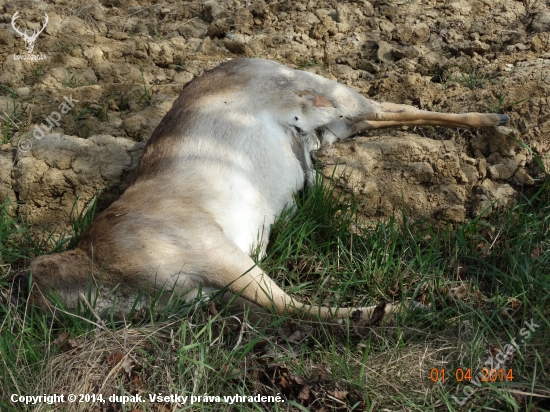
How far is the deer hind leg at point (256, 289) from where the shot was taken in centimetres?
340

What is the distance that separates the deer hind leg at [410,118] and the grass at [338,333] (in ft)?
2.26

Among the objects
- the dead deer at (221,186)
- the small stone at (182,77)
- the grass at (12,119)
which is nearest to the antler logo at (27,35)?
the grass at (12,119)

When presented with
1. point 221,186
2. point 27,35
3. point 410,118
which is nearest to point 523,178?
point 410,118

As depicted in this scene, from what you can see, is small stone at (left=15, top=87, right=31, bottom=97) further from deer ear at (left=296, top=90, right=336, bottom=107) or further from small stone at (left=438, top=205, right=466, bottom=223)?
small stone at (left=438, top=205, right=466, bottom=223)

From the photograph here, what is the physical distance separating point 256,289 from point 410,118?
1.89 meters

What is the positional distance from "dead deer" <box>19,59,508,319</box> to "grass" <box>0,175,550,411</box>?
0.46ft

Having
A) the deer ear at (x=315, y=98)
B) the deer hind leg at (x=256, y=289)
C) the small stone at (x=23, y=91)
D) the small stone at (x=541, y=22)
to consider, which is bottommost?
the deer hind leg at (x=256, y=289)

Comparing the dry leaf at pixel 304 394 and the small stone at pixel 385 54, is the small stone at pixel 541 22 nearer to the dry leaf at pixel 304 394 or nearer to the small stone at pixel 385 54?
the small stone at pixel 385 54

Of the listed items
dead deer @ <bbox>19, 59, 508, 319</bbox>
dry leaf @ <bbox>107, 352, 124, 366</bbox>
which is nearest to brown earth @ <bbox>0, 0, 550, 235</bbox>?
dead deer @ <bbox>19, 59, 508, 319</bbox>

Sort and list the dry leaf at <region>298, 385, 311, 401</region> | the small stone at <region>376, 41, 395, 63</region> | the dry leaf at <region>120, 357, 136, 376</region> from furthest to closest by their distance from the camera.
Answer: the small stone at <region>376, 41, 395, 63</region> → the dry leaf at <region>120, 357, 136, 376</region> → the dry leaf at <region>298, 385, 311, 401</region>

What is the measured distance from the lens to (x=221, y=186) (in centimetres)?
388

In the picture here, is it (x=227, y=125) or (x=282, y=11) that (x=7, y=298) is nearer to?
(x=227, y=125)

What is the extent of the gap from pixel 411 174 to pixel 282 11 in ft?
7.70

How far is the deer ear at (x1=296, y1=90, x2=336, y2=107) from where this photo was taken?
444 cm
